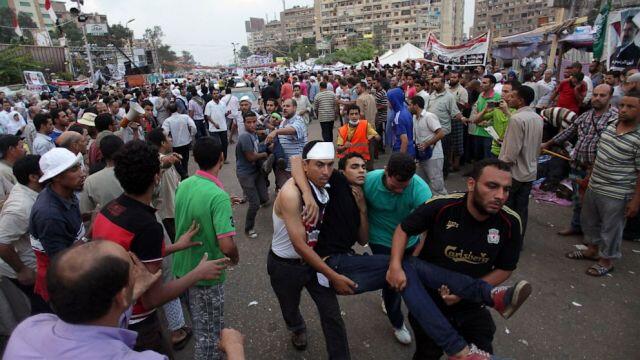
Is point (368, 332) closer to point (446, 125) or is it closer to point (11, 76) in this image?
point (446, 125)

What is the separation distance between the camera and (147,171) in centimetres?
204

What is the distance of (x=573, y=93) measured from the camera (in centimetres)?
720

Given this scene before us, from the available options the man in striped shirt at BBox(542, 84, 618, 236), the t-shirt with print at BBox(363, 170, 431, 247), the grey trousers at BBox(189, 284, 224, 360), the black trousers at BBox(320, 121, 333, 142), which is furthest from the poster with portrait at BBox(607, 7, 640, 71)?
the grey trousers at BBox(189, 284, 224, 360)

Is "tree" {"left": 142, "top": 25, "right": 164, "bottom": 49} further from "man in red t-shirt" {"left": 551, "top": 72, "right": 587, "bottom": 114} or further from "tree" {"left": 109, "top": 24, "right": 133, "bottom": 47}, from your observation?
"man in red t-shirt" {"left": 551, "top": 72, "right": 587, "bottom": 114}

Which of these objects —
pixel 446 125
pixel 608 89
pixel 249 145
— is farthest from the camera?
pixel 446 125

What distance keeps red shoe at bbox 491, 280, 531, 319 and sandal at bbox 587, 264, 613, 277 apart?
279cm

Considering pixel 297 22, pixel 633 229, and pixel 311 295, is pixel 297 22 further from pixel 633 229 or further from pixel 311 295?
pixel 311 295

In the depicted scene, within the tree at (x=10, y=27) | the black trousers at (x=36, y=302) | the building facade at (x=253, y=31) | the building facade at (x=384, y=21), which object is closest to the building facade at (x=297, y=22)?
the building facade at (x=384, y=21)

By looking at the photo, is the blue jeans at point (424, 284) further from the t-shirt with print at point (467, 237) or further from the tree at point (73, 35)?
the tree at point (73, 35)

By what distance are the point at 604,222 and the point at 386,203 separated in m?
2.79

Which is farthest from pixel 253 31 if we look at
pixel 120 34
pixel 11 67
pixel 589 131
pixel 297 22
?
pixel 589 131

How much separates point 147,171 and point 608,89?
484 centimetres

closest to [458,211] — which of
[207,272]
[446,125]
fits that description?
[207,272]

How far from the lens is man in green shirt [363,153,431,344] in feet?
8.29
